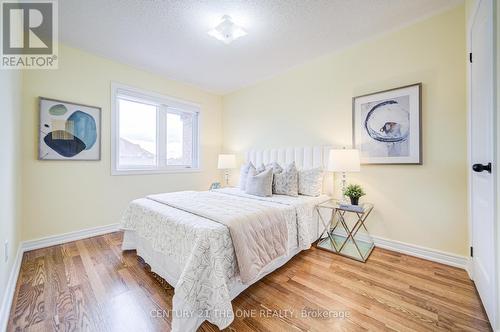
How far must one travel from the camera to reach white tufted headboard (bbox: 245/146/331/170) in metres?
2.88

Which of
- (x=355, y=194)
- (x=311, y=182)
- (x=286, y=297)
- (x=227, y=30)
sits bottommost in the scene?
(x=286, y=297)

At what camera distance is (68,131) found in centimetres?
263

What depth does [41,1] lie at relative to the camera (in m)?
1.92

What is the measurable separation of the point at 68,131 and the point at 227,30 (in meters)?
2.44

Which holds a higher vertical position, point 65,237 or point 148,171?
point 148,171

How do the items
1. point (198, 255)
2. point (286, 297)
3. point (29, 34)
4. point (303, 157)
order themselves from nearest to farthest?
point (198, 255) → point (286, 297) → point (29, 34) → point (303, 157)

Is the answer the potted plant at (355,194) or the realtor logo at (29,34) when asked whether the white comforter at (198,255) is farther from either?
the realtor logo at (29,34)

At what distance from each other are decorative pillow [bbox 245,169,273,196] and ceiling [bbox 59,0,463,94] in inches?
67.8

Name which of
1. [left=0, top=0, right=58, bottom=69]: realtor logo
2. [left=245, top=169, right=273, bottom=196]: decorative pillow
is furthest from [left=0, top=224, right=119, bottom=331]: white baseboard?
[left=245, top=169, right=273, bottom=196]: decorative pillow

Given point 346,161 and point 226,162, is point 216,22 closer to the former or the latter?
point 346,161

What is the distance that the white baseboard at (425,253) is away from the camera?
6.48ft

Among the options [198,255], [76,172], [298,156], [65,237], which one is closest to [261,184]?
[298,156]

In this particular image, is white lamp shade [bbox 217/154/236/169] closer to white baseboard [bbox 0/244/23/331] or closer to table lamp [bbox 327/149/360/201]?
table lamp [bbox 327/149/360/201]

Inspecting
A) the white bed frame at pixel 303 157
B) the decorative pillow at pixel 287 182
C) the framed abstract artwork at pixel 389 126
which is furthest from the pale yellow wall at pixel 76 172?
the framed abstract artwork at pixel 389 126
